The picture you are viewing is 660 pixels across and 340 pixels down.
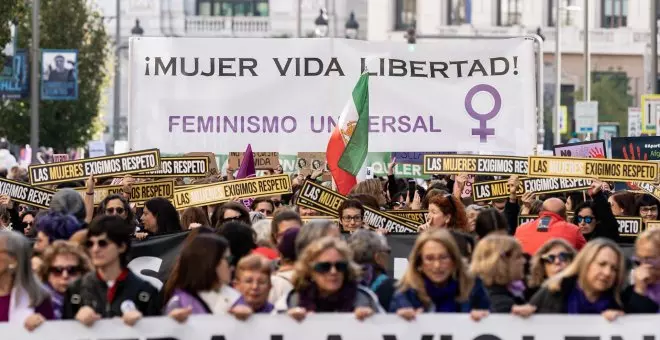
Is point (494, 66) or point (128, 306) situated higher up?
point (494, 66)

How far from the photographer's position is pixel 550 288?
946 centimetres

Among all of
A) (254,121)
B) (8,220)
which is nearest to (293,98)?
(254,121)

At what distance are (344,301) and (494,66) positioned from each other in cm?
909

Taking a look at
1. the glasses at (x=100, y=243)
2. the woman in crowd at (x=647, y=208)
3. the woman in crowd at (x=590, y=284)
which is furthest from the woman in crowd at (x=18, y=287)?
the woman in crowd at (x=647, y=208)

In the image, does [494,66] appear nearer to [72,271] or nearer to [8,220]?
[8,220]

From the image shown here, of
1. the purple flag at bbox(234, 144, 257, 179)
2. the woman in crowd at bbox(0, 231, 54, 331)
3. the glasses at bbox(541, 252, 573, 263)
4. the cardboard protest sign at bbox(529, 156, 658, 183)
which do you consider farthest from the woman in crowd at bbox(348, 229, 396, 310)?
the purple flag at bbox(234, 144, 257, 179)

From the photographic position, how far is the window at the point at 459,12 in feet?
245

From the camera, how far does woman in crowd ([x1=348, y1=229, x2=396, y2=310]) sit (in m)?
9.90

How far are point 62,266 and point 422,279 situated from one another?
167cm

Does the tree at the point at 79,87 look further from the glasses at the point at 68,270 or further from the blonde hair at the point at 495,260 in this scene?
the blonde hair at the point at 495,260

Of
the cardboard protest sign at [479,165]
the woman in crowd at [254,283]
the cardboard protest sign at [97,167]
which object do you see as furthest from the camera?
the cardboard protest sign at [479,165]

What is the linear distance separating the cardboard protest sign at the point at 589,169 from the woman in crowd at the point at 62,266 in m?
6.90

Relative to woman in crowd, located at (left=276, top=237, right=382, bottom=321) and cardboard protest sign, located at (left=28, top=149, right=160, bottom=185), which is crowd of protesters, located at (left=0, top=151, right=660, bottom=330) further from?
cardboard protest sign, located at (left=28, top=149, right=160, bottom=185)

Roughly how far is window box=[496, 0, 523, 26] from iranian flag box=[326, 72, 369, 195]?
58.6m
